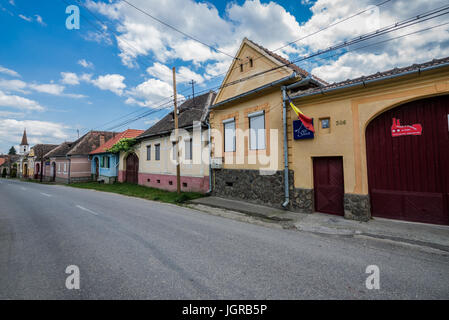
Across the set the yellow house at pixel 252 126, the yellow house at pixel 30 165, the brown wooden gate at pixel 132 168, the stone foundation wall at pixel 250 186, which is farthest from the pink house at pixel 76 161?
the stone foundation wall at pixel 250 186

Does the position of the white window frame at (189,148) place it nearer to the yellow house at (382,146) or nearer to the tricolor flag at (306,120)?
the yellow house at (382,146)

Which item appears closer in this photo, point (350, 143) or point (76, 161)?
point (350, 143)

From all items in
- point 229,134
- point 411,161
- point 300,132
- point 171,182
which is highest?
point 229,134

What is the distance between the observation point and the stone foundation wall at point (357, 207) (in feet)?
23.9

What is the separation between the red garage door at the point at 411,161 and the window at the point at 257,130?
4317 millimetres

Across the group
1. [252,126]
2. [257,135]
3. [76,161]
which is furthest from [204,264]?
[76,161]

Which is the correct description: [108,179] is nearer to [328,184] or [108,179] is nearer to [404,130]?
[328,184]

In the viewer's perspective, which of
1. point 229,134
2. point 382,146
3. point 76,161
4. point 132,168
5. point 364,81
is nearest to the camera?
point 364,81

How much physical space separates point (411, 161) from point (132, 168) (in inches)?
864

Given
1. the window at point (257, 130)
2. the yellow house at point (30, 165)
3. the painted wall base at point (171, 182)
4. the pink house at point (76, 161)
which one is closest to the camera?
the window at point (257, 130)

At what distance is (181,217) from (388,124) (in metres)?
7.81

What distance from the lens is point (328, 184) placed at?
8.40 meters

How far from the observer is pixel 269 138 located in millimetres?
10125

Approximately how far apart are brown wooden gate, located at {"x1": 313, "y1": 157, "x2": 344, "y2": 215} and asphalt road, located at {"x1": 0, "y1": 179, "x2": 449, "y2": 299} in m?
2.56
